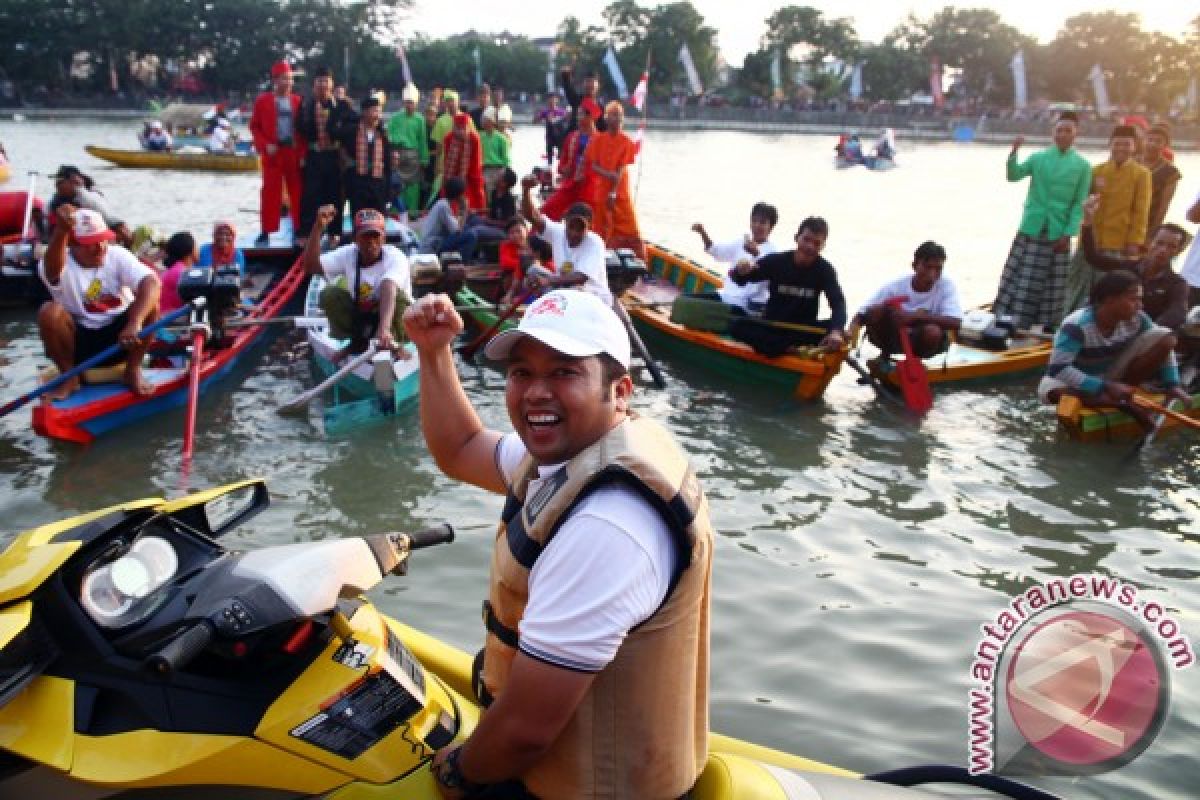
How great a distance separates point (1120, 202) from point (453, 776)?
9.93 metres

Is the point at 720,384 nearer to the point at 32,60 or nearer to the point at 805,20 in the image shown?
the point at 32,60

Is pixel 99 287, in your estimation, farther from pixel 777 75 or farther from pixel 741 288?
pixel 777 75

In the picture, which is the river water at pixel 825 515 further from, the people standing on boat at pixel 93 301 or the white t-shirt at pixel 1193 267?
the white t-shirt at pixel 1193 267

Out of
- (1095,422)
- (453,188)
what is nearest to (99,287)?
(453,188)

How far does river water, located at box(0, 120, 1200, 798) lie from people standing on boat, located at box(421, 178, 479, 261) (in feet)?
8.58

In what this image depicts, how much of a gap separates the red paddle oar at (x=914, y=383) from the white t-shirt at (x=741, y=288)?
1393 mm

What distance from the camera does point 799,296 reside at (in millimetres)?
8445

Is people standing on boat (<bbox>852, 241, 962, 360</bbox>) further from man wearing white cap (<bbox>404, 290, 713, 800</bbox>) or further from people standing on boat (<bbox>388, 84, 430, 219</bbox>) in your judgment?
people standing on boat (<bbox>388, 84, 430, 219</bbox>)

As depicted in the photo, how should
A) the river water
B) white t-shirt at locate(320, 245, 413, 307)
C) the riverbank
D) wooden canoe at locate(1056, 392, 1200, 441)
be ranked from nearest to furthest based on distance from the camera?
the river water, wooden canoe at locate(1056, 392, 1200, 441), white t-shirt at locate(320, 245, 413, 307), the riverbank

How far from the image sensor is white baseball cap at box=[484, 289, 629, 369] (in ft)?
6.39

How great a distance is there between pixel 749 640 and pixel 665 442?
2832mm

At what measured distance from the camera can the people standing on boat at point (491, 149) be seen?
15.0 m

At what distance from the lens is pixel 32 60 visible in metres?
61.0

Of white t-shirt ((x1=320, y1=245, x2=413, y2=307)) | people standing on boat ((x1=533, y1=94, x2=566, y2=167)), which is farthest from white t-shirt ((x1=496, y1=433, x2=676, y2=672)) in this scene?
people standing on boat ((x1=533, y1=94, x2=566, y2=167))
